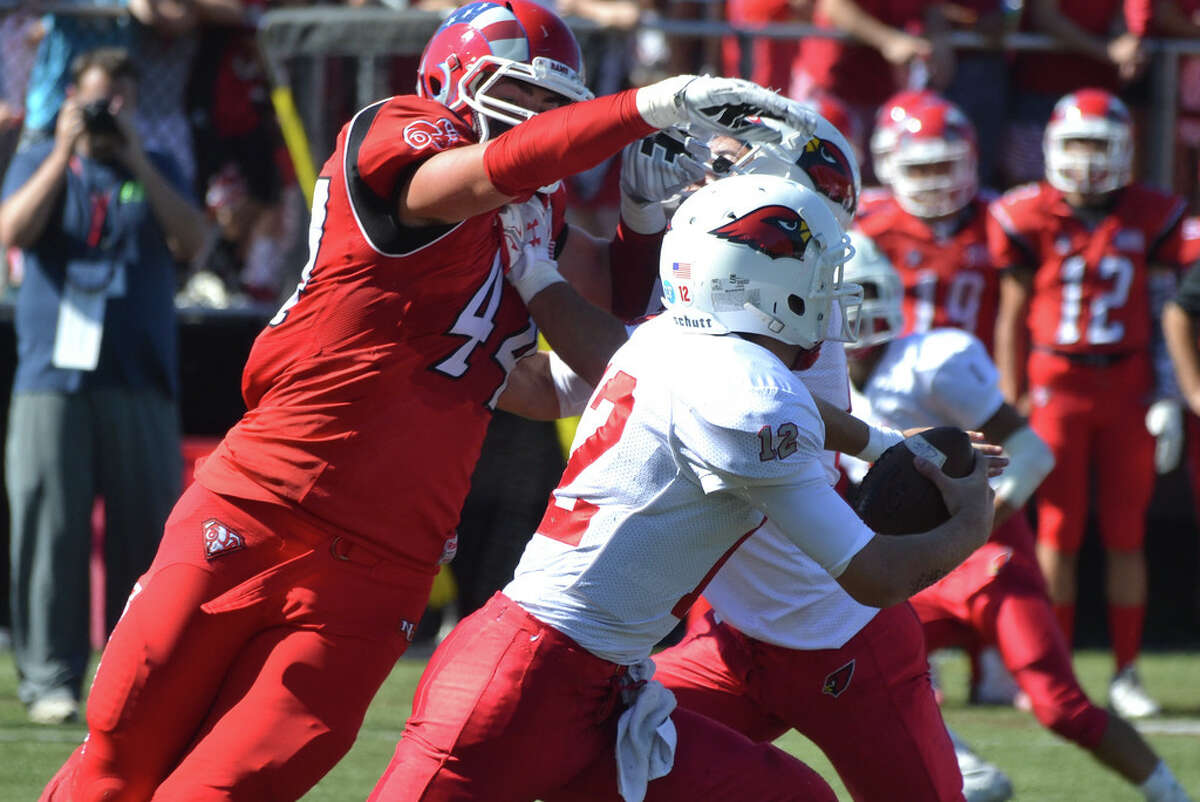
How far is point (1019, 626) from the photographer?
4.70 m

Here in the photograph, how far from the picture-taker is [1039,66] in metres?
8.05

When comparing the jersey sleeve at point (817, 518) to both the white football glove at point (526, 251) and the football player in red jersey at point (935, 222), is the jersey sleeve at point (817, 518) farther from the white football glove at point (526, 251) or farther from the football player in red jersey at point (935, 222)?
the football player in red jersey at point (935, 222)

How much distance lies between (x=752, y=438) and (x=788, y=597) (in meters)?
0.79

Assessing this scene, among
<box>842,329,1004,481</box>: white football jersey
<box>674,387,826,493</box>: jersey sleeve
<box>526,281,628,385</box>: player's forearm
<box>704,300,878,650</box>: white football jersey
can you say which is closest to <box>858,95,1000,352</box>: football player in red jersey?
<box>842,329,1004,481</box>: white football jersey

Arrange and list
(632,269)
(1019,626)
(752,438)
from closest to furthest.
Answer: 1. (752,438)
2. (632,269)
3. (1019,626)

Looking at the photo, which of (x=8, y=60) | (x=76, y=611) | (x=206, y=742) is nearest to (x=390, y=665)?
(x=206, y=742)

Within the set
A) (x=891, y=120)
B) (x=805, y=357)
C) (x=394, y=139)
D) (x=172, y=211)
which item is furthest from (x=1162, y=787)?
(x=172, y=211)

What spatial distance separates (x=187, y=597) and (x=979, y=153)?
567 cm

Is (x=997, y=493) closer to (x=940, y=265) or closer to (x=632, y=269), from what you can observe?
(x=632, y=269)

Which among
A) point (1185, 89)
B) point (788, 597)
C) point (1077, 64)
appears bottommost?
point (788, 597)

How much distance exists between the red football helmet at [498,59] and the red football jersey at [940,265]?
379cm

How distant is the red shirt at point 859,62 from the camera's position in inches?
307

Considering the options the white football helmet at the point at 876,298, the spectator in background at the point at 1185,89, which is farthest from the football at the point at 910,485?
the spectator in background at the point at 1185,89

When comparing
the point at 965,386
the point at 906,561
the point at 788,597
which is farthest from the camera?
the point at 965,386
